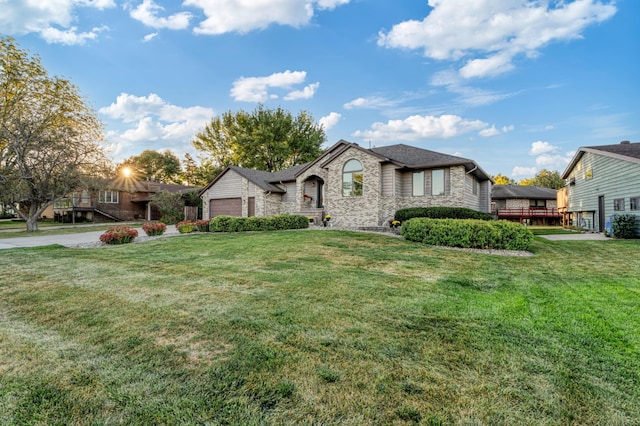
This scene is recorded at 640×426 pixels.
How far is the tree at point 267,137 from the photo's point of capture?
34.6 m

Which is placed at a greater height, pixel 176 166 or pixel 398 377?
pixel 176 166

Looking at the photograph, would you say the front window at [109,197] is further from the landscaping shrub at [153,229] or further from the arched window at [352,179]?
the arched window at [352,179]

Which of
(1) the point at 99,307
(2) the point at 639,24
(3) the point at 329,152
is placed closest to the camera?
(1) the point at 99,307

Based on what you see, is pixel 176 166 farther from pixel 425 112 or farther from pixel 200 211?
pixel 425 112

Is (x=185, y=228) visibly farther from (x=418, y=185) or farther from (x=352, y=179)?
(x=418, y=185)

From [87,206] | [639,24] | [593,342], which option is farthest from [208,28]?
[87,206]

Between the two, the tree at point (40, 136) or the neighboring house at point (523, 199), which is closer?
the tree at point (40, 136)

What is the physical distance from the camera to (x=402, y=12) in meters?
12.0

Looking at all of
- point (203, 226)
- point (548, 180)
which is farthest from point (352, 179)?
point (548, 180)

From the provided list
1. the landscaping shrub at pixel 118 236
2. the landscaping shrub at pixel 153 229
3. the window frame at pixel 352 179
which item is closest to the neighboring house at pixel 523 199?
the window frame at pixel 352 179

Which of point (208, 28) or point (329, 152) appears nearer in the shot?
point (208, 28)

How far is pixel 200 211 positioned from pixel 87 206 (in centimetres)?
1500

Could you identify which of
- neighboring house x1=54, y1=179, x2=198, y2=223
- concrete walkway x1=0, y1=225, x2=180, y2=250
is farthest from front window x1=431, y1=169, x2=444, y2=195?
neighboring house x1=54, y1=179, x2=198, y2=223

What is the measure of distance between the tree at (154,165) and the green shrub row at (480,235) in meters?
49.3
